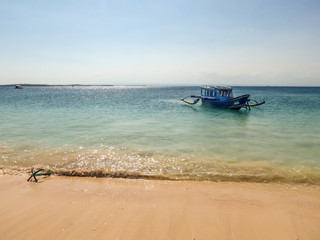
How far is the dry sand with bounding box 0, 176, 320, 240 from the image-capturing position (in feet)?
13.0

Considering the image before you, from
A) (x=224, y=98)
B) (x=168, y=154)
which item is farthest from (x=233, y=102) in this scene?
(x=168, y=154)

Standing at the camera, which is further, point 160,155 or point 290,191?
point 160,155

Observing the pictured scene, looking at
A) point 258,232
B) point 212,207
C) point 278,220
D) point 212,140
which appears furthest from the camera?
point 212,140

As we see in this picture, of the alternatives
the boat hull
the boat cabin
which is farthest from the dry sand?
the boat cabin

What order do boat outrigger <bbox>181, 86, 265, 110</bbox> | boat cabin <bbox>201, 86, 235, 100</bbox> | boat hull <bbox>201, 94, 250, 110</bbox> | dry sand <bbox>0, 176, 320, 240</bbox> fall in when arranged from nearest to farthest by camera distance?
dry sand <bbox>0, 176, 320, 240</bbox> → boat hull <bbox>201, 94, 250, 110</bbox> → boat outrigger <bbox>181, 86, 265, 110</bbox> → boat cabin <bbox>201, 86, 235, 100</bbox>

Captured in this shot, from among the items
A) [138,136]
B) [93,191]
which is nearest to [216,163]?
[93,191]

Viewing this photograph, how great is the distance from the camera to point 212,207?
480cm

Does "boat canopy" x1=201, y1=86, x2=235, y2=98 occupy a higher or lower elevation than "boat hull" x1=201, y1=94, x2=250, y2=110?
higher

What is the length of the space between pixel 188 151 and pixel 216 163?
1801 mm

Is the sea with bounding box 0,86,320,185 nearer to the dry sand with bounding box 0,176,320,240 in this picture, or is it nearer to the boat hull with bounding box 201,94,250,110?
the dry sand with bounding box 0,176,320,240

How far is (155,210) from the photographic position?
4.70 metres

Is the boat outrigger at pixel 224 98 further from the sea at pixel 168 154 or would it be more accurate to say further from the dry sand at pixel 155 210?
the dry sand at pixel 155 210

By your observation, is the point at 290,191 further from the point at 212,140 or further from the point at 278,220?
the point at 212,140

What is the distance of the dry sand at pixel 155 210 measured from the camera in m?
3.95
